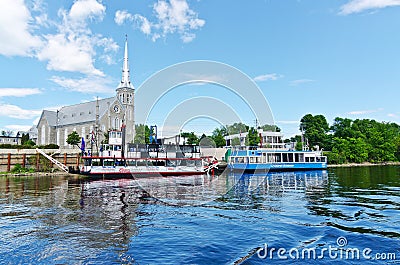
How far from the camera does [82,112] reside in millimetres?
94875

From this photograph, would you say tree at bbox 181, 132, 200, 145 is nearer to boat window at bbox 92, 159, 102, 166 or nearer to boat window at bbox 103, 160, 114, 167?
boat window at bbox 103, 160, 114, 167

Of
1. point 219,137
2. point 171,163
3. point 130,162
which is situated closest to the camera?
point 130,162

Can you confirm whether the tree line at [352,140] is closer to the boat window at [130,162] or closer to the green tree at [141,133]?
the green tree at [141,133]

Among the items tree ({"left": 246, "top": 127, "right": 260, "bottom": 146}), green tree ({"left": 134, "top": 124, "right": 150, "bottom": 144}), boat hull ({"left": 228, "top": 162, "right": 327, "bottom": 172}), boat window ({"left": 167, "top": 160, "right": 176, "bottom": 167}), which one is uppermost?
green tree ({"left": 134, "top": 124, "right": 150, "bottom": 144})

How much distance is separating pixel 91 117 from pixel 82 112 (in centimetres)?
707

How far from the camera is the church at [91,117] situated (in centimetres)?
8819

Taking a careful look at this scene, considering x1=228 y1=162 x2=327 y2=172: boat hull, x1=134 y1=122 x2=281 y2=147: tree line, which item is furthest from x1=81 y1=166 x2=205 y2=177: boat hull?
x1=134 y1=122 x2=281 y2=147: tree line

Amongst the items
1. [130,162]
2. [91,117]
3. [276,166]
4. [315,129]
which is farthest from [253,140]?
[91,117]

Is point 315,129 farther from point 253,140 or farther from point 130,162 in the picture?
point 130,162

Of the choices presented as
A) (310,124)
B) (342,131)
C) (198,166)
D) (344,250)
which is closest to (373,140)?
(342,131)

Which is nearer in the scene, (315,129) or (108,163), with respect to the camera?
(108,163)

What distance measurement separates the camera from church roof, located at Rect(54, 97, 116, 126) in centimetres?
9012

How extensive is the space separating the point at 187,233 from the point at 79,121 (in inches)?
3476

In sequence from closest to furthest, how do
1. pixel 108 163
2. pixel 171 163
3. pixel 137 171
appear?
1. pixel 108 163
2. pixel 137 171
3. pixel 171 163
